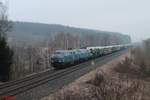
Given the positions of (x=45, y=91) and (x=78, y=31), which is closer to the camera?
(x=45, y=91)

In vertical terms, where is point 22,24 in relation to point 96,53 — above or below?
above

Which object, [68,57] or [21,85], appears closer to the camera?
[21,85]

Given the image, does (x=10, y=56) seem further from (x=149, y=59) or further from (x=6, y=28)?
(x=149, y=59)

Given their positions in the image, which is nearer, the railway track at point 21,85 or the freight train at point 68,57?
the railway track at point 21,85

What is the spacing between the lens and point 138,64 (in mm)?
46562

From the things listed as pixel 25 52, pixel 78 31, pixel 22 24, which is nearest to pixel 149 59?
pixel 25 52

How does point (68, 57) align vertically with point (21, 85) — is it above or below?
above

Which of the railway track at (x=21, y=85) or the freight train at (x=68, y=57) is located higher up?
the freight train at (x=68, y=57)

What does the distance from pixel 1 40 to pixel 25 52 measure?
39.0 ft

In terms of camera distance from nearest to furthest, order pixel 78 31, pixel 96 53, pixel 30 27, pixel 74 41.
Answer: pixel 96 53 < pixel 74 41 < pixel 30 27 < pixel 78 31

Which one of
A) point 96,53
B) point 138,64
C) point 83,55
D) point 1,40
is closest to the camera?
point 1,40

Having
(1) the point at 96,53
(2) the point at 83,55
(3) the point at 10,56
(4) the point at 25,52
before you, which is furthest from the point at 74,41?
(3) the point at 10,56

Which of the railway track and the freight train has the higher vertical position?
the freight train

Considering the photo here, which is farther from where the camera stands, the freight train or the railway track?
the freight train
